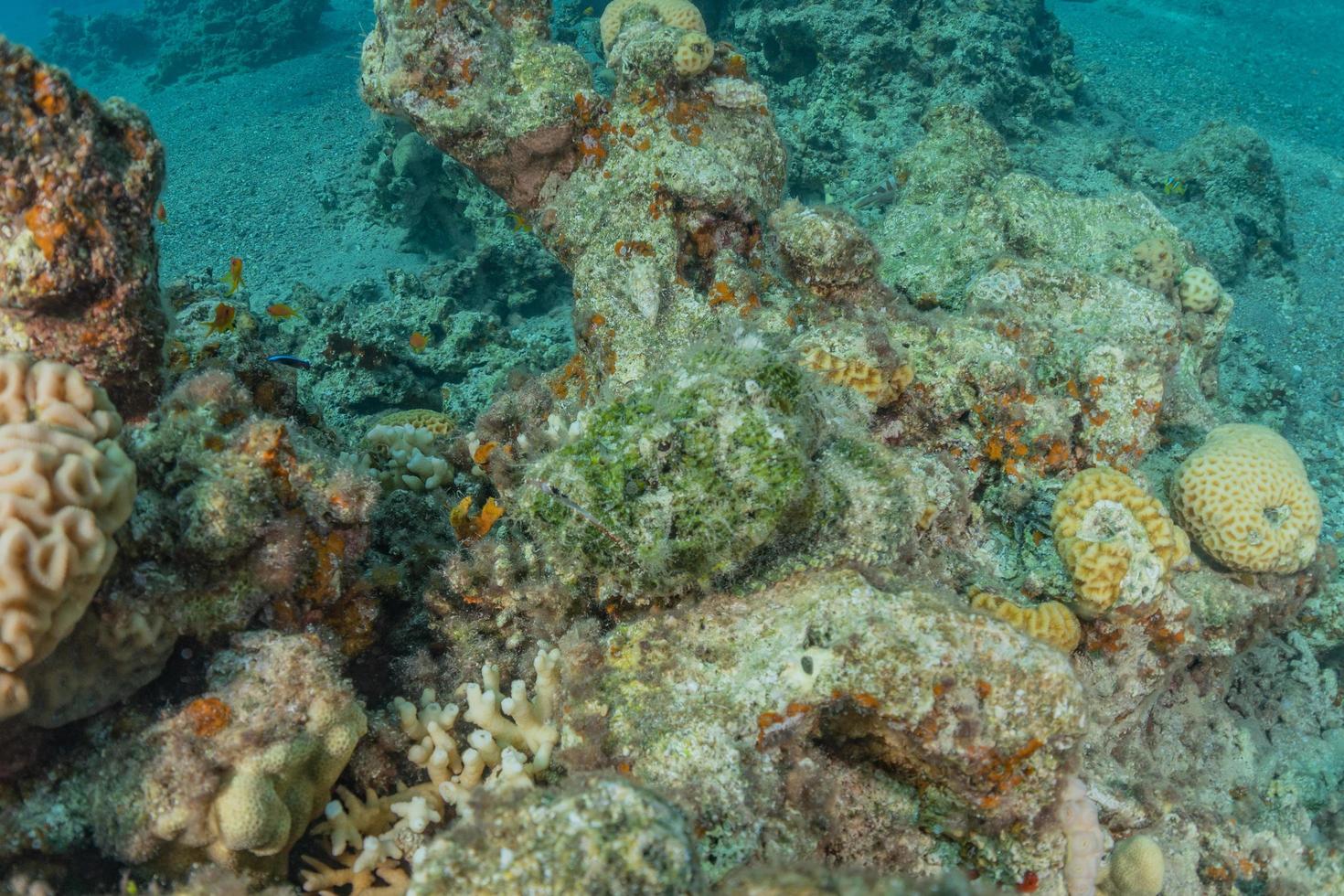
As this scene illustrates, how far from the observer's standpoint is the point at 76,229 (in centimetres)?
267

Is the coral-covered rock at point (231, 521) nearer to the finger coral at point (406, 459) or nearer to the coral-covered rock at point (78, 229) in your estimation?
the coral-covered rock at point (78, 229)

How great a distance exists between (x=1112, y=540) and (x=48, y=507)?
4751 millimetres

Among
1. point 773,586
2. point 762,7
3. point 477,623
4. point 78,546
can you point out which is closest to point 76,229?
point 78,546

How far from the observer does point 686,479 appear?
9.93ft

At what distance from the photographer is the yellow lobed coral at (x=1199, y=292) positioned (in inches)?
267

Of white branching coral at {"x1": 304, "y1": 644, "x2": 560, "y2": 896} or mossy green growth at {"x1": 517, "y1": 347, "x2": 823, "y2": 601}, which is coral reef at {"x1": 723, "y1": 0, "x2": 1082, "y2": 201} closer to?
mossy green growth at {"x1": 517, "y1": 347, "x2": 823, "y2": 601}

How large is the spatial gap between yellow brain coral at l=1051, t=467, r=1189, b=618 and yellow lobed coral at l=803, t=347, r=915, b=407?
4.07 feet

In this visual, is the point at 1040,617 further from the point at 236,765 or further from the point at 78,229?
the point at 78,229

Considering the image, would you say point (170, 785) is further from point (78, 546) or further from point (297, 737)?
point (78, 546)

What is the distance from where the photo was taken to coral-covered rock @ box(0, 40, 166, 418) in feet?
8.52

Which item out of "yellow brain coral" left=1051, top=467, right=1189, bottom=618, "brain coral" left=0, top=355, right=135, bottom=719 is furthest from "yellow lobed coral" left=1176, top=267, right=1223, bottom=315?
"brain coral" left=0, top=355, right=135, bottom=719

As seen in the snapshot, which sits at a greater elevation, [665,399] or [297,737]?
[665,399]

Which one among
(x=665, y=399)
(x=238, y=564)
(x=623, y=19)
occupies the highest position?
(x=623, y=19)

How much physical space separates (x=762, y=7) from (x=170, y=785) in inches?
611
